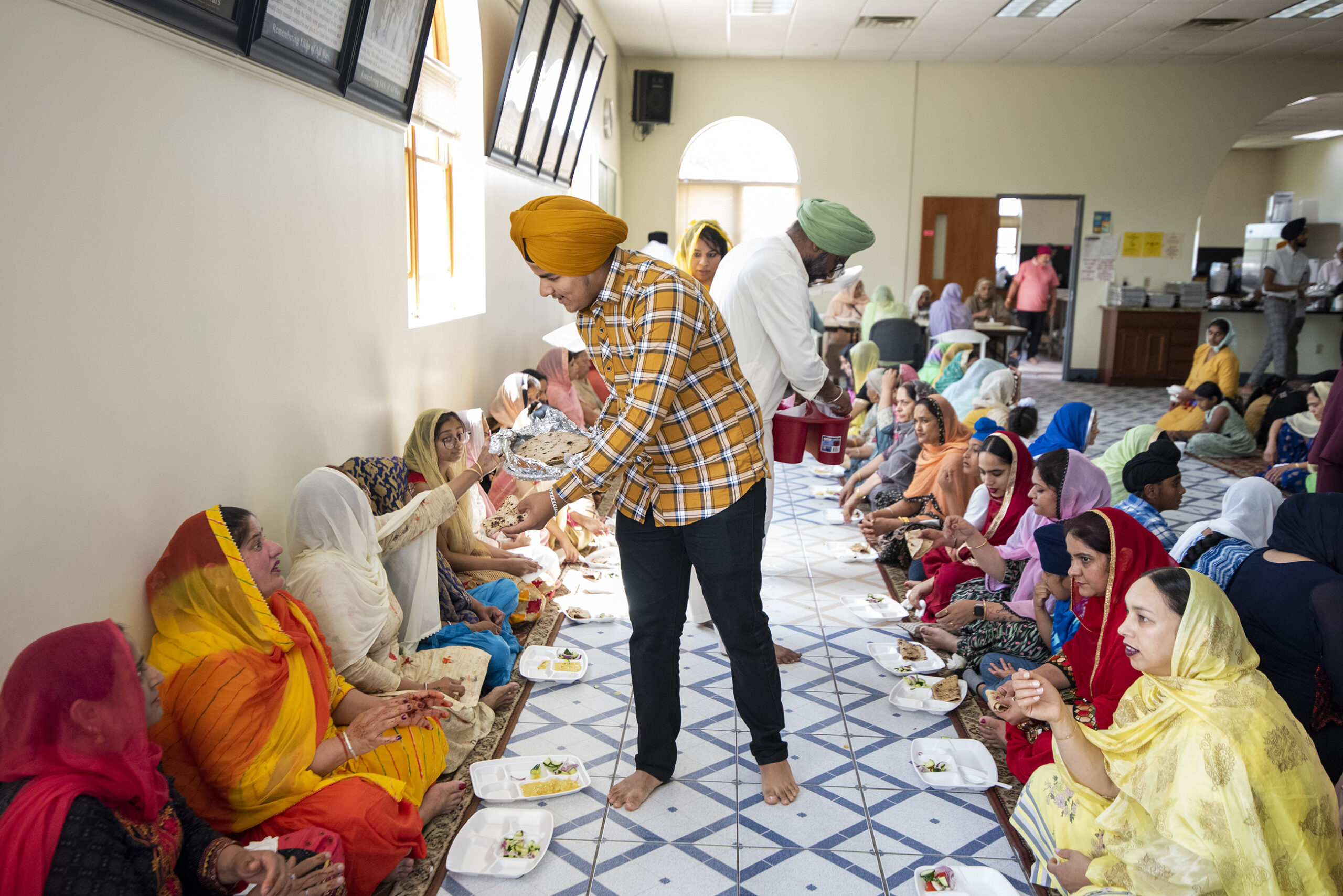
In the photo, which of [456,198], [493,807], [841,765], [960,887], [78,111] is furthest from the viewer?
[456,198]

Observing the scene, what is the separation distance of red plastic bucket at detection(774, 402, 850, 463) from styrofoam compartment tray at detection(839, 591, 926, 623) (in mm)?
884

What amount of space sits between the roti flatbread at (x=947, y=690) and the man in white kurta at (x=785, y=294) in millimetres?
818

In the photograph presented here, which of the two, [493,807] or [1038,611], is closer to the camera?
[493,807]

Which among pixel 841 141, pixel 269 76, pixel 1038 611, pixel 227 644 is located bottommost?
pixel 1038 611

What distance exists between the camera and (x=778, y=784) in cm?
246

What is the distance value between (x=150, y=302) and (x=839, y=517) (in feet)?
13.8

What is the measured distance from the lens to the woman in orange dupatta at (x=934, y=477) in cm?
434

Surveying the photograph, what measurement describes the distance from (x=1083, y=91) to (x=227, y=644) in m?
11.2

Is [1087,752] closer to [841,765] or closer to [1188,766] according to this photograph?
[1188,766]

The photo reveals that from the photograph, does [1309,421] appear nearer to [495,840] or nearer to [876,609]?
[876,609]

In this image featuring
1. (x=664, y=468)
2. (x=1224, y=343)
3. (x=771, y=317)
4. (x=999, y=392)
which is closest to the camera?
(x=664, y=468)

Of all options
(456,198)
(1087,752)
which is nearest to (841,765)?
(1087,752)

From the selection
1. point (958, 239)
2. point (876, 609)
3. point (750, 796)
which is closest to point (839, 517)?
point (876, 609)

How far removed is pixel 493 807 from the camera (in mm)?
2395
